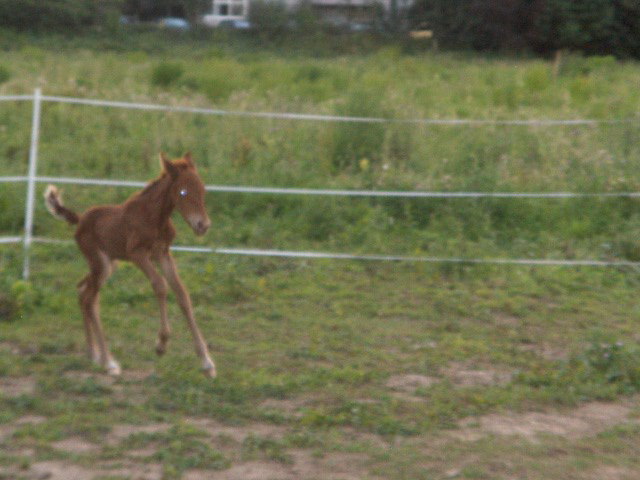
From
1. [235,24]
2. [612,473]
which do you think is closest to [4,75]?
[612,473]

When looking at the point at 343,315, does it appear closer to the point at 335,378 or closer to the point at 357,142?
the point at 335,378

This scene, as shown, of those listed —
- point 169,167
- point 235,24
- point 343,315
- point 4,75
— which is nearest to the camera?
point 169,167

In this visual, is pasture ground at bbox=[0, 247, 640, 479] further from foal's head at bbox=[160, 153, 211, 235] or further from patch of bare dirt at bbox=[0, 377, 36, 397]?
foal's head at bbox=[160, 153, 211, 235]

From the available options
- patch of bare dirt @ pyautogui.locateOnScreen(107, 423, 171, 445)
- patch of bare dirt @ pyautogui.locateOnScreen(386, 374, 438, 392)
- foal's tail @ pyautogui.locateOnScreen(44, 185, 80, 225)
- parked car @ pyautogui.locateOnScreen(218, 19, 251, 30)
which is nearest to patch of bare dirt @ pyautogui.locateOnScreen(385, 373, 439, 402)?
patch of bare dirt @ pyautogui.locateOnScreen(386, 374, 438, 392)

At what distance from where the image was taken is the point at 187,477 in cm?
423

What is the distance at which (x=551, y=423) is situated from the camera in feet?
16.7

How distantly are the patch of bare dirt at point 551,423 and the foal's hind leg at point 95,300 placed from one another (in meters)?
2.05

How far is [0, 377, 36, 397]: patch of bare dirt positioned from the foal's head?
126 centimetres

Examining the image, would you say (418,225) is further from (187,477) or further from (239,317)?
(187,477)

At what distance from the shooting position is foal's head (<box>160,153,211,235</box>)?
5234 mm

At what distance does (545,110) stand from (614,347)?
8.68 meters

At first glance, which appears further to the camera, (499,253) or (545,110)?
(545,110)

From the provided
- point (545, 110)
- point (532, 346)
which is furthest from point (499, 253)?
point (545, 110)

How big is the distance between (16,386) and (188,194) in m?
1.43
